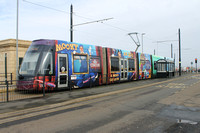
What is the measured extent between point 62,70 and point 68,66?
0.59 m

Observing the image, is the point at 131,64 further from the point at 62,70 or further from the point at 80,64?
the point at 62,70

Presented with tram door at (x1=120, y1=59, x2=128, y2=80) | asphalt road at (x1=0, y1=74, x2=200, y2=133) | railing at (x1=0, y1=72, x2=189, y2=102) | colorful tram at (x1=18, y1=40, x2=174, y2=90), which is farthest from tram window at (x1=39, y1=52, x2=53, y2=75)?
tram door at (x1=120, y1=59, x2=128, y2=80)

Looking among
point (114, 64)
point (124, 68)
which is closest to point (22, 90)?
point (114, 64)

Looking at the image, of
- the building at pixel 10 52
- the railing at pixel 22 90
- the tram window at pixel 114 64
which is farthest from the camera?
the building at pixel 10 52

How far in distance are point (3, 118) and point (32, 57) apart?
5698 mm

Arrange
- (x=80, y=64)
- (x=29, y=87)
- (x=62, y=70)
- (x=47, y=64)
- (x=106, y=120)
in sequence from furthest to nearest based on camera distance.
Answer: (x=80, y=64), (x=62, y=70), (x=47, y=64), (x=29, y=87), (x=106, y=120)

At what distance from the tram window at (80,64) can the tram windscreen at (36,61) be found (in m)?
2.13

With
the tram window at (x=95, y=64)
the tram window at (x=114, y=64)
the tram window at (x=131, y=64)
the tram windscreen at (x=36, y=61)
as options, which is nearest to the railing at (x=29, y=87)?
the tram windscreen at (x=36, y=61)

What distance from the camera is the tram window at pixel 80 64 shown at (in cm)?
1281

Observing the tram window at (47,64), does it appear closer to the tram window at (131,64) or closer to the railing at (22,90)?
the railing at (22,90)

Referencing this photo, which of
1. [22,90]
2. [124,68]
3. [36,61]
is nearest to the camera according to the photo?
[22,90]

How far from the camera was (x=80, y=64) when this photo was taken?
13242mm

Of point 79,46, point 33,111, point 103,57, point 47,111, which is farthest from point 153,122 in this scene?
point 103,57

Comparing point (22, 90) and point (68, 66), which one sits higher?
point (68, 66)
